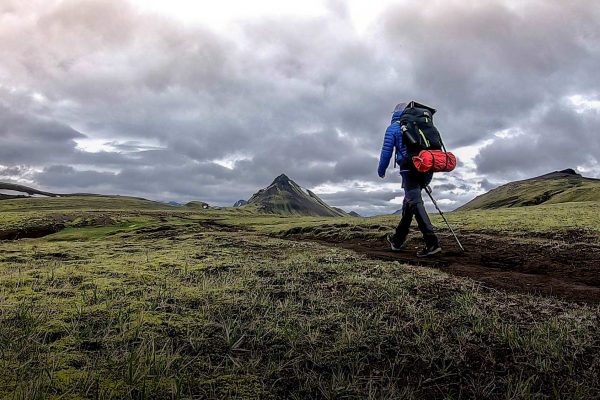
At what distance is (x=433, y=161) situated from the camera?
11.7 meters

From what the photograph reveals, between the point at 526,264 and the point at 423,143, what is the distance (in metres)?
4.69

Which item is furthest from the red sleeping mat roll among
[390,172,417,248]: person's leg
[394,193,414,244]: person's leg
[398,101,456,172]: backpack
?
[394,193,414,244]: person's leg

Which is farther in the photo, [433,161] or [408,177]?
[408,177]

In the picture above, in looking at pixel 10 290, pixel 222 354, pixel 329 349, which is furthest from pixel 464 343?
pixel 10 290

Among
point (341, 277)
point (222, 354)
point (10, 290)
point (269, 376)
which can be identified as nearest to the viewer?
point (269, 376)

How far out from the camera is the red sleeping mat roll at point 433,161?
11.7 meters

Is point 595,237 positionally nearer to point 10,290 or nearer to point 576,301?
point 576,301

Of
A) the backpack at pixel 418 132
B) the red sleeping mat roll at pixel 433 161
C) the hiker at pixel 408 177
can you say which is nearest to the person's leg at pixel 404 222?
the hiker at pixel 408 177

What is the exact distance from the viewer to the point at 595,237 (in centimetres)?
1495

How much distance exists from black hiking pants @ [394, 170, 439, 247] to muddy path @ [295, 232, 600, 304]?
79cm

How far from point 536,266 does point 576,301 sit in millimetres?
4327

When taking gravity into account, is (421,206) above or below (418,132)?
below

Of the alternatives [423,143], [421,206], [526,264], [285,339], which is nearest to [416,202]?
[421,206]

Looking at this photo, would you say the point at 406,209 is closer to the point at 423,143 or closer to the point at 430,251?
the point at 430,251
